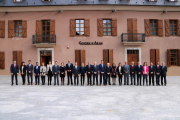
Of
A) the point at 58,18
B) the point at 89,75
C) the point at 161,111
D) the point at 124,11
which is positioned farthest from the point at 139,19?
the point at 161,111

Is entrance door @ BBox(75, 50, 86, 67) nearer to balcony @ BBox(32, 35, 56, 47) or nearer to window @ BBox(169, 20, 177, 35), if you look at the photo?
balcony @ BBox(32, 35, 56, 47)

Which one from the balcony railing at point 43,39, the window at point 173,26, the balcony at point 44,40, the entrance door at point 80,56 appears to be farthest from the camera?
the window at point 173,26

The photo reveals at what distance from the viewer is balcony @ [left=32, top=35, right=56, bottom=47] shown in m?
18.7

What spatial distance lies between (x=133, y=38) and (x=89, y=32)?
15.3 ft

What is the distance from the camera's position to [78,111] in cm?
539

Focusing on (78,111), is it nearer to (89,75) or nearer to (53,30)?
(89,75)

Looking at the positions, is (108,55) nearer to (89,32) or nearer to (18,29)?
(89,32)

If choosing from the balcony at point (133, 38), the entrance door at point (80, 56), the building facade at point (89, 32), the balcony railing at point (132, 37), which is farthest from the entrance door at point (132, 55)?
the entrance door at point (80, 56)

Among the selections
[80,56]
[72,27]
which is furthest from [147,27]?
[72,27]

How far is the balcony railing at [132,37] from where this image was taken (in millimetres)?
18934

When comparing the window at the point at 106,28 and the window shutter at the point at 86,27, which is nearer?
the window shutter at the point at 86,27

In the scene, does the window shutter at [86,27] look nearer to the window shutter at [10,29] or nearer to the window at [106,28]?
the window at [106,28]

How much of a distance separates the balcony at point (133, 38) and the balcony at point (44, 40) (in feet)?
24.0

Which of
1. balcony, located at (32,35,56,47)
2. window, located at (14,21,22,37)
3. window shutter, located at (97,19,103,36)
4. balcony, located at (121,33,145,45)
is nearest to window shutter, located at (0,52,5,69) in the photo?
window, located at (14,21,22,37)
